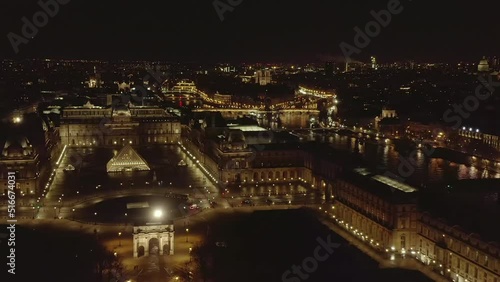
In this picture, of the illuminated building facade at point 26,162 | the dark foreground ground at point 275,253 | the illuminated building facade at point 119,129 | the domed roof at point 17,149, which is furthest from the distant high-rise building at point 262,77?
the dark foreground ground at point 275,253

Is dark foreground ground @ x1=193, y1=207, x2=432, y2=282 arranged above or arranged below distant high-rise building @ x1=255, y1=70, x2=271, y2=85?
below

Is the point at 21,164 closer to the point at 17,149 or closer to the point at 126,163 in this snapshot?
the point at 17,149

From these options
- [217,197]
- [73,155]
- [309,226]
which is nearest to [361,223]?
[309,226]

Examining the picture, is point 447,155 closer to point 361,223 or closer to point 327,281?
point 361,223

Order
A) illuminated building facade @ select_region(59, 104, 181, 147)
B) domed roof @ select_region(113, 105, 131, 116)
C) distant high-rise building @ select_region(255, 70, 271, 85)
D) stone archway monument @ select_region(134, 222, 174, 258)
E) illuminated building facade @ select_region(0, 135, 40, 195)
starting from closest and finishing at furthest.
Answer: stone archway monument @ select_region(134, 222, 174, 258) < illuminated building facade @ select_region(0, 135, 40, 195) < illuminated building facade @ select_region(59, 104, 181, 147) < domed roof @ select_region(113, 105, 131, 116) < distant high-rise building @ select_region(255, 70, 271, 85)

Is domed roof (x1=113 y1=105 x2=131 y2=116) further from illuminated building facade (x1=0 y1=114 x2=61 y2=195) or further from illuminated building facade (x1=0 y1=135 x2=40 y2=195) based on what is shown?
illuminated building facade (x1=0 y1=135 x2=40 y2=195)

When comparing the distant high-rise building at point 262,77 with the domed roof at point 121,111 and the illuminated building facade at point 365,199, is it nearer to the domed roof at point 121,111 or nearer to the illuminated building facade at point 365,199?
the domed roof at point 121,111

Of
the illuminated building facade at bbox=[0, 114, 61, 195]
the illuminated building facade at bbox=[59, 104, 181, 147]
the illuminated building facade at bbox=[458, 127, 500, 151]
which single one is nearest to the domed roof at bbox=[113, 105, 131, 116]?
the illuminated building facade at bbox=[59, 104, 181, 147]
